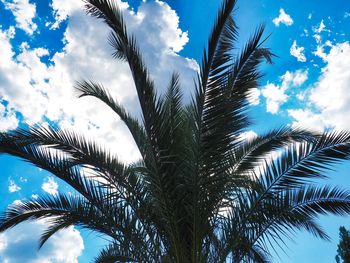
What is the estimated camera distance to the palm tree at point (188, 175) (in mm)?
5301

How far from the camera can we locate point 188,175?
219 inches

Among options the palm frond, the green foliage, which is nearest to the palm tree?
the palm frond

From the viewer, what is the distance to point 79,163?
607cm

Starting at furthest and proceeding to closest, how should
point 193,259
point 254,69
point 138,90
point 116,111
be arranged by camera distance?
point 116,111, point 254,69, point 193,259, point 138,90

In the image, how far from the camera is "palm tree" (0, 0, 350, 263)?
5301mm

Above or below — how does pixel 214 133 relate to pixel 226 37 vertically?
below

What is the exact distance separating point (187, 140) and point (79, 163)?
1.75m

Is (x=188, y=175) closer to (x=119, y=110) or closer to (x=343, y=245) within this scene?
(x=119, y=110)

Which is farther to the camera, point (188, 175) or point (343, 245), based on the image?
point (343, 245)

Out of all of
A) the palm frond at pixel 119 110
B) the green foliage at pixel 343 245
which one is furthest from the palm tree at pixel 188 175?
the green foliage at pixel 343 245

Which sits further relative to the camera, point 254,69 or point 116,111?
point 116,111

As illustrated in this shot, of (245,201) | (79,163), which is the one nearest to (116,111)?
(79,163)

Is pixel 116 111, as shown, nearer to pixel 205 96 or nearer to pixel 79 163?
pixel 79 163

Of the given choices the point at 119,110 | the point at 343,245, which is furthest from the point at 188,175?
the point at 343,245
